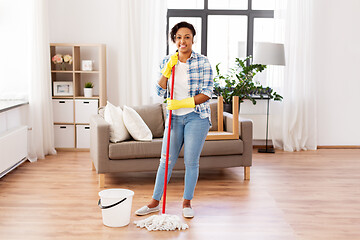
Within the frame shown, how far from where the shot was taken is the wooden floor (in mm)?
2949

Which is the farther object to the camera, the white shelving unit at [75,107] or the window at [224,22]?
the window at [224,22]

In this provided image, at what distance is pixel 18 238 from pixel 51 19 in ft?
12.0

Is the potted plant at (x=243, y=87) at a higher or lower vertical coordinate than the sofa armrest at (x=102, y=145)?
higher

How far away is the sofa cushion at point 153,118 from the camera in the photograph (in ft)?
14.7

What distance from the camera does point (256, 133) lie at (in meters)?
5.96

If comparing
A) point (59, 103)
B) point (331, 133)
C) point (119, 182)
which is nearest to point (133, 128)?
point (119, 182)

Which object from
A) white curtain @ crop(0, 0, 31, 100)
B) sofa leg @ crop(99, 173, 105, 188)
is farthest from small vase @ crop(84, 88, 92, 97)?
sofa leg @ crop(99, 173, 105, 188)

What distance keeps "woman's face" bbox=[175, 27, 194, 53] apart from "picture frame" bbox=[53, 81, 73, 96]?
292 cm

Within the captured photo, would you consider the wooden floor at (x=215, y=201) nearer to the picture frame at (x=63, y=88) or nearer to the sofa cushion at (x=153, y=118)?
the sofa cushion at (x=153, y=118)

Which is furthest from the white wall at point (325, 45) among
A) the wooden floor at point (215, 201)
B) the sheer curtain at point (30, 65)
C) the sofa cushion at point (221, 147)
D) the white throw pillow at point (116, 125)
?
the sofa cushion at point (221, 147)

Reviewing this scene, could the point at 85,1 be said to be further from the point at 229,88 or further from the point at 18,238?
the point at 18,238

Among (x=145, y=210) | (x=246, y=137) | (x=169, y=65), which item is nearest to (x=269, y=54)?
(x=246, y=137)

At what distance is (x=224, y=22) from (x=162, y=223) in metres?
3.76

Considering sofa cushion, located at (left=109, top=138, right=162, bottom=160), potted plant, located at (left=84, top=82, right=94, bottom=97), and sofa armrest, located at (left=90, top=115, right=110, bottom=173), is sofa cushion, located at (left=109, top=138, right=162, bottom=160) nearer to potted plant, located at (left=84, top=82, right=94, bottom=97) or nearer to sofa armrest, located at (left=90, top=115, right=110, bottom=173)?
sofa armrest, located at (left=90, top=115, right=110, bottom=173)
